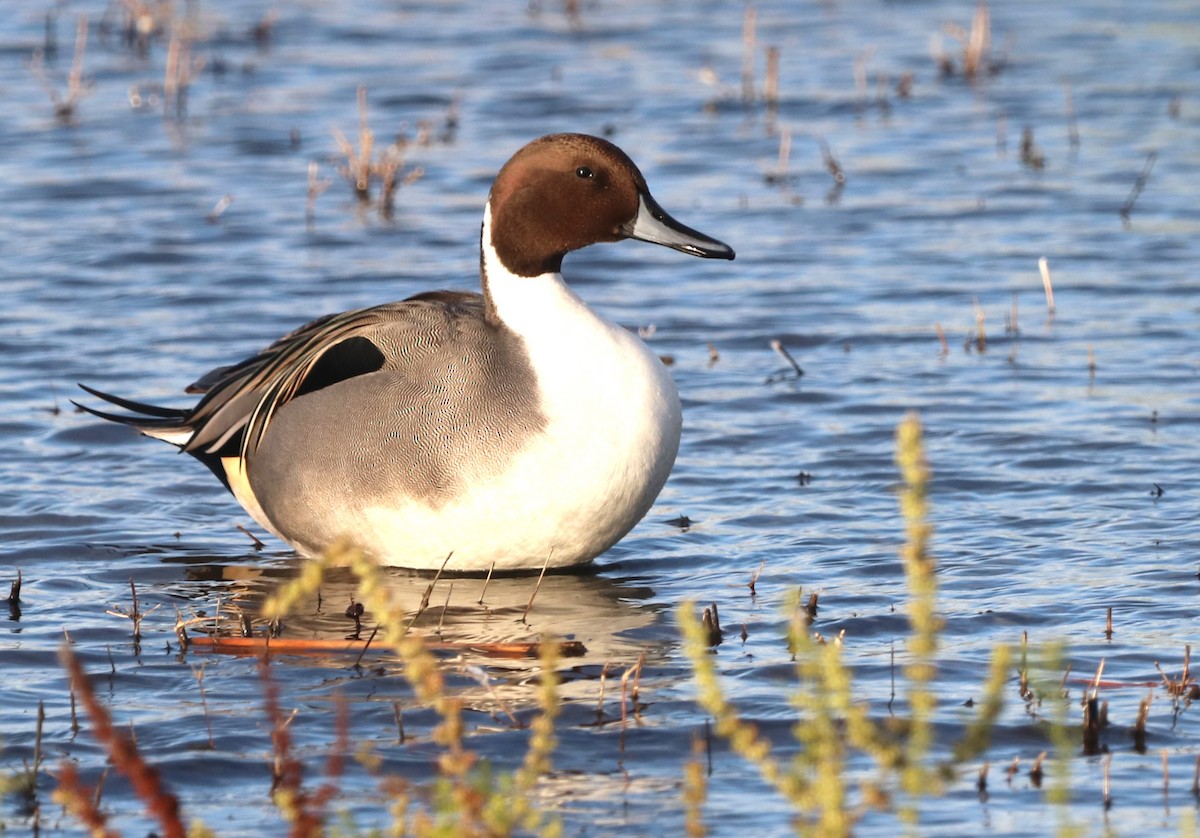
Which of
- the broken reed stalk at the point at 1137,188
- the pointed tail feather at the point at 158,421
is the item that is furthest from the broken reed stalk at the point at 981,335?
the pointed tail feather at the point at 158,421

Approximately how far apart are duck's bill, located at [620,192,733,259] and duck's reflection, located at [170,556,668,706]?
958 mm

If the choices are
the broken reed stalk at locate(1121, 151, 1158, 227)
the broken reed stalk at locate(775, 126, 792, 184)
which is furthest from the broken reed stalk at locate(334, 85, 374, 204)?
the broken reed stalk at locate(1121, 151, 1158, 227)

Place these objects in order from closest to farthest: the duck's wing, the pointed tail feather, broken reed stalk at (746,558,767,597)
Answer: broken reed stalk at (746,558,767,597) < the duck's wing < the pointed tail feather

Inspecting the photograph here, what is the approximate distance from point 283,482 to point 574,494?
2.98 ft

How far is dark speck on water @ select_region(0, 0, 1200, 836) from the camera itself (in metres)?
4.45


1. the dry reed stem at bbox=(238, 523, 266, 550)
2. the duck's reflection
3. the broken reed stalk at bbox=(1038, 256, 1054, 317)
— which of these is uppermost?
the broken reed stalk at bbox=(1038, 256, 1054, 317)

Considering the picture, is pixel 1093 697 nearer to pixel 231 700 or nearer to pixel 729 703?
pixel 729 703

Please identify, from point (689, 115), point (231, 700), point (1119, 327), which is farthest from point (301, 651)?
point (689, 115)

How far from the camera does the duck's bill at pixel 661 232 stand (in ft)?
18.7

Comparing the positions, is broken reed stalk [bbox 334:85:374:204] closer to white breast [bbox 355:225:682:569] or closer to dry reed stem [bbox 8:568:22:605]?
white breast [bbox 355:225:682:569]

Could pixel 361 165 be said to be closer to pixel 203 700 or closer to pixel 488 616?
pixel 488 616

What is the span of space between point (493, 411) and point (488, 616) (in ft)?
1.81

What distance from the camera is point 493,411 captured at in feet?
17.2

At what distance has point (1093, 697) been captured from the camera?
13.9ft
